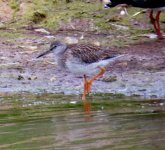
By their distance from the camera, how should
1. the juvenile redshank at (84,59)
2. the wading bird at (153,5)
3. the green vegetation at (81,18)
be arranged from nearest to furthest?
the juvenile redshank at (84,59) < the wading bird at (153,5) < the green vegetation at (81,18)

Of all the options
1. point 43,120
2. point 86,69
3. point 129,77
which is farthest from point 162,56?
point 43,120

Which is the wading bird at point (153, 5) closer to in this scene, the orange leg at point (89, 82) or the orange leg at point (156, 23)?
the orange leg at point (156, 23)

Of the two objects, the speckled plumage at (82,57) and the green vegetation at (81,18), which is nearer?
the speckled plumage at (82,57)

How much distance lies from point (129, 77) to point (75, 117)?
270cm

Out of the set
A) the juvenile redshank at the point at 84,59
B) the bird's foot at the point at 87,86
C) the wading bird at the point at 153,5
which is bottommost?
the bird's foot at the point at 87,86

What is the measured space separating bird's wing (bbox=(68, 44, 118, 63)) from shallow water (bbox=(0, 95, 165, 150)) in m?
0.76

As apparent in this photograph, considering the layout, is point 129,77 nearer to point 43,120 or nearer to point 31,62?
point 31,62

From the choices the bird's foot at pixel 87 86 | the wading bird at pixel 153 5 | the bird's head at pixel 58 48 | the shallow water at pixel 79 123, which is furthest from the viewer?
the wading bird at pixel 153 5

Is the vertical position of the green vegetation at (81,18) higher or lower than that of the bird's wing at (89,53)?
higher

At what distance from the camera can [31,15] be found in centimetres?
1445

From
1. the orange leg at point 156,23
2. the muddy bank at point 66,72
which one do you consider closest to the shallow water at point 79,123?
the muddy bank at point 66,72

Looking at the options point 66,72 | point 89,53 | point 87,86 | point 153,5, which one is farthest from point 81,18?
point 87,86

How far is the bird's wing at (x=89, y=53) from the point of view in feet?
35.6

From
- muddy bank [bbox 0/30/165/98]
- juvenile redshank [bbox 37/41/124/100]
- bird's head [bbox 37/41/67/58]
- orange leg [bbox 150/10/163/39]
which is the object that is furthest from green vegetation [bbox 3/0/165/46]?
juvenile redshank [bbox 37/41/124/100]
